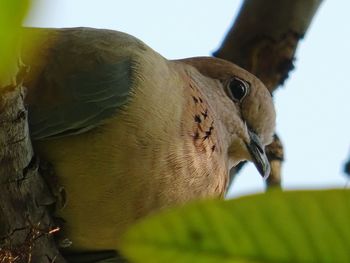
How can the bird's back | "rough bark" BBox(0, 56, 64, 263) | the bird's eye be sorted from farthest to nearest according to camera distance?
the bird's eye < the bird's back < "rough bark" BBox(0, 56, 64, 263)

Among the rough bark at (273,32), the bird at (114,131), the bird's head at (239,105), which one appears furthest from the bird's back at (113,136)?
the rough bark at (273,32)

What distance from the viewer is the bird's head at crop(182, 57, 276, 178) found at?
11.4 feet

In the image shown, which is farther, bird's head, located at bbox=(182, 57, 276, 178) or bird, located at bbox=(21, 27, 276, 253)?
bird's head, located at bbox=(182, 57, 276, 178)

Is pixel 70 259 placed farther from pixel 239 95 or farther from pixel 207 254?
pixel 207 254

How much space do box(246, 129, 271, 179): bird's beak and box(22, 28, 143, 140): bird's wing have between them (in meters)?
0.90

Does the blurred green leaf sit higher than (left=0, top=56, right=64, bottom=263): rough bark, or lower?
higher

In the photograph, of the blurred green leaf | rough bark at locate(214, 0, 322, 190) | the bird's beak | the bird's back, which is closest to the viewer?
the blurred green leaf

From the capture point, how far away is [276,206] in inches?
17.2

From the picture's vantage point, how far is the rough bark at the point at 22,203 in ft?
6.16

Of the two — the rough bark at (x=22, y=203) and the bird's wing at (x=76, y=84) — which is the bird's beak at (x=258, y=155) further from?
the rough bark at (x=22, y=203)

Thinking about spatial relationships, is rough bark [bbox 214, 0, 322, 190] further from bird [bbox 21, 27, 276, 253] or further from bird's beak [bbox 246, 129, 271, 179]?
bird [bbox 21, 27, 276, 253]

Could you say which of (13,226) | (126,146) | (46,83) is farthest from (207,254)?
(46,83)

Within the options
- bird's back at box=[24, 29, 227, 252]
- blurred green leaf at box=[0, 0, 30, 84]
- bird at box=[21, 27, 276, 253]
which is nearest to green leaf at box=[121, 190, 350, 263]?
blurred green leaf at box=[0, 0, 30, 84]

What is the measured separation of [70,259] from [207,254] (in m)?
2.30
